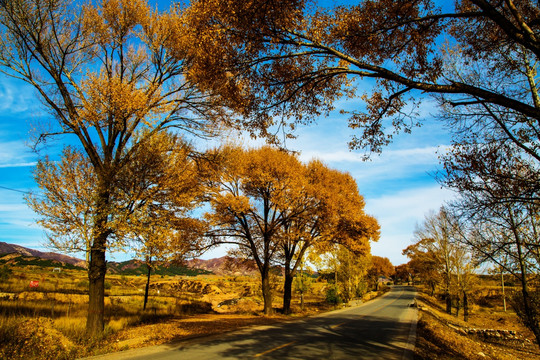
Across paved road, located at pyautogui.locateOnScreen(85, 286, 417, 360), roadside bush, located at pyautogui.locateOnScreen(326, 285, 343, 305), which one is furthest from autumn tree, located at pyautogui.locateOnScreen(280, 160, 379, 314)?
roadside bush, located at pyautogui.locateOnScreen(326, 285, 343, 305)

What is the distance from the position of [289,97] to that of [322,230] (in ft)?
55.8

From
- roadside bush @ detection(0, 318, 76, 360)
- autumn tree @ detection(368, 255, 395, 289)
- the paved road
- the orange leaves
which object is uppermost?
the orange leaves

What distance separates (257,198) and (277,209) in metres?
1.79

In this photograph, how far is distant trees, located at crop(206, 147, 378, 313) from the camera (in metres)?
20.1

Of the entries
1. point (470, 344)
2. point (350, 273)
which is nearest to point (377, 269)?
point (350, 273)

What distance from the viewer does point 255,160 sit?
2089cm

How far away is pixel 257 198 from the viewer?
75.0ft

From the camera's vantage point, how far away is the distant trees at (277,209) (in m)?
20.1

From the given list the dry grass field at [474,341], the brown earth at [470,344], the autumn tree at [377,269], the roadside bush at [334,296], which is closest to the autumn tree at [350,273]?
the roadside bush at [334,296]

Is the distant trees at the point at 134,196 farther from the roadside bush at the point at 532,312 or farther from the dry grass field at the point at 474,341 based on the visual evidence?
the roadside bush at the point at 532,312

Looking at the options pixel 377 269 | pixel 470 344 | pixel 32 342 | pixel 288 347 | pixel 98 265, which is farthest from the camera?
pixel 377 269

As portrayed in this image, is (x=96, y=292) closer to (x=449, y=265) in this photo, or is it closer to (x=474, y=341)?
(x=474, y=341)

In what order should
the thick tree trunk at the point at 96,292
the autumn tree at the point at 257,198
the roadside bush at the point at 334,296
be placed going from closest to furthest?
the thick tree trunk at the point at 96,292, the autumn tree at the point at 257,198, the roadside bush at the point at 334,296

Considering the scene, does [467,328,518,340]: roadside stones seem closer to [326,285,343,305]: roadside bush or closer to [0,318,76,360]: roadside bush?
[326,285,343,305]: roadside bush
